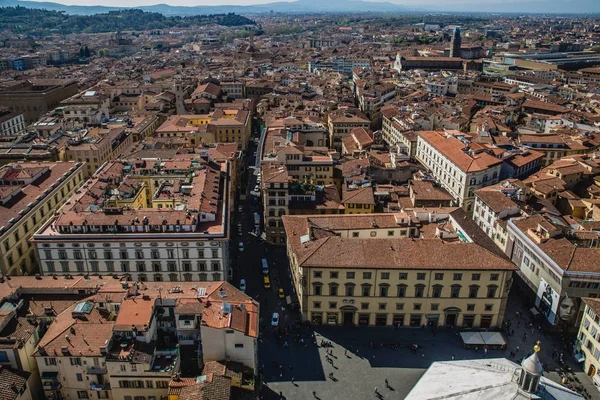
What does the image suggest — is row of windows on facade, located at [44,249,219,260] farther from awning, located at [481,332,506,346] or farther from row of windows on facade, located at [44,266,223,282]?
awning, located at [481,332,506,346]

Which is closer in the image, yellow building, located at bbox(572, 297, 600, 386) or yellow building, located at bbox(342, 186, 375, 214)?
yellow building, located at bbox(572, 297, 600, 386)

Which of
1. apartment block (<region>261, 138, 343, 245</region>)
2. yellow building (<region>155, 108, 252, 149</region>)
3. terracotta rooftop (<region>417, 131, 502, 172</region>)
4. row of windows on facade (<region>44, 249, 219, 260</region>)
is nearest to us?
row of windows on facade (<region>44, 249, 219, 260</region>)

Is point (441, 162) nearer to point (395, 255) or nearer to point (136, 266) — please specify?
point (395, 255)

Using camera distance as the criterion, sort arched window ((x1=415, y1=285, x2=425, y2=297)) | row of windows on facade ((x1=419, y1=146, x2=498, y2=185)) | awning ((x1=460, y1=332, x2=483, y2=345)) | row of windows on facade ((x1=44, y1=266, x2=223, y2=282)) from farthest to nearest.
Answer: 1. row of windows on facade ((x1=419, y1=146, x2=498, y2=185))
2. row of windows on facade ((x1=44, y1=266, x2=223, y2=282))
3. arched window ((x1=415, y1=285, x2=425, y2=297))
4. awning ((x1=460, y1=332, x2=483, y2=345))

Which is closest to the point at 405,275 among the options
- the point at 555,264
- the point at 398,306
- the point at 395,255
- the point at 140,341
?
the point at 395,255

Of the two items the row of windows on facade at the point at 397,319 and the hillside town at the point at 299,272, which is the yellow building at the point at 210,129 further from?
the row of windows on facade at the point at 397,319

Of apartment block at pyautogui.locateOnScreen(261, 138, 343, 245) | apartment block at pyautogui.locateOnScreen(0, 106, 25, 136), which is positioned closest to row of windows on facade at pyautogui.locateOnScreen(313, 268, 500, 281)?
apartment block at pyautogui.locateOnScreen(261, 138, 343, 245)
